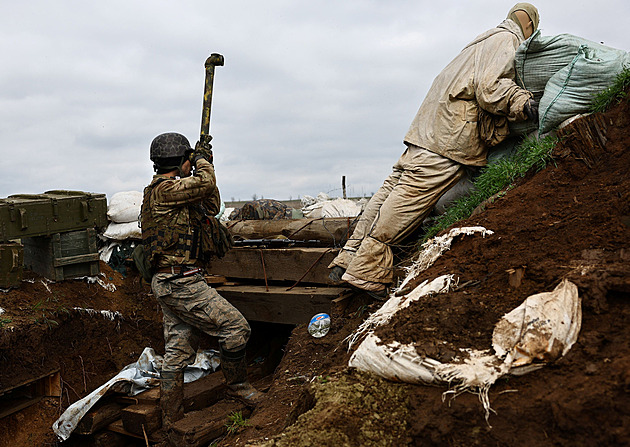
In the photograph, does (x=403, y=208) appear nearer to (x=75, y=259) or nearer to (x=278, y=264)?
(x=278, y=264)

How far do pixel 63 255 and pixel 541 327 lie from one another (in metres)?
6.01

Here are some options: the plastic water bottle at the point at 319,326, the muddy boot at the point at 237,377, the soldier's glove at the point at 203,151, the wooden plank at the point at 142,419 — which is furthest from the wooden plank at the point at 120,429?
the soldier's glove at the point at 203,151

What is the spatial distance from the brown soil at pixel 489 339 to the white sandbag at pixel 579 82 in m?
0.45

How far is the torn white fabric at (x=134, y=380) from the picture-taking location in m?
4.36

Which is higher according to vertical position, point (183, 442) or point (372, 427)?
point (372, 427)

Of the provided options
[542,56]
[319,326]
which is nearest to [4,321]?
[319,326]

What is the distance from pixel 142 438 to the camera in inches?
166

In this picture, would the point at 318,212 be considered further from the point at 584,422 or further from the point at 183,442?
the point at 584,422

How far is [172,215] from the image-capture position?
3967mm

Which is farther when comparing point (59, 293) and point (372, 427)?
Result: point (59, 293)

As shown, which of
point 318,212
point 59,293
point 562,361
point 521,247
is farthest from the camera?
point 318,212

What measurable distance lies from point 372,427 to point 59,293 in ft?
17.3

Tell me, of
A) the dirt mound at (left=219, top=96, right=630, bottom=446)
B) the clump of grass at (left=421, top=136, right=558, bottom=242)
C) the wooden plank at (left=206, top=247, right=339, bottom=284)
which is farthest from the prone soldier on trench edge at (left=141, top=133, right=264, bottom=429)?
the clump of grass at (left=421, top=136, right=558, bottom=242)

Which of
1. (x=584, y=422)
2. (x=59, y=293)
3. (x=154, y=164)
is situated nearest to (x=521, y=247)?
(x=584, y=422)
